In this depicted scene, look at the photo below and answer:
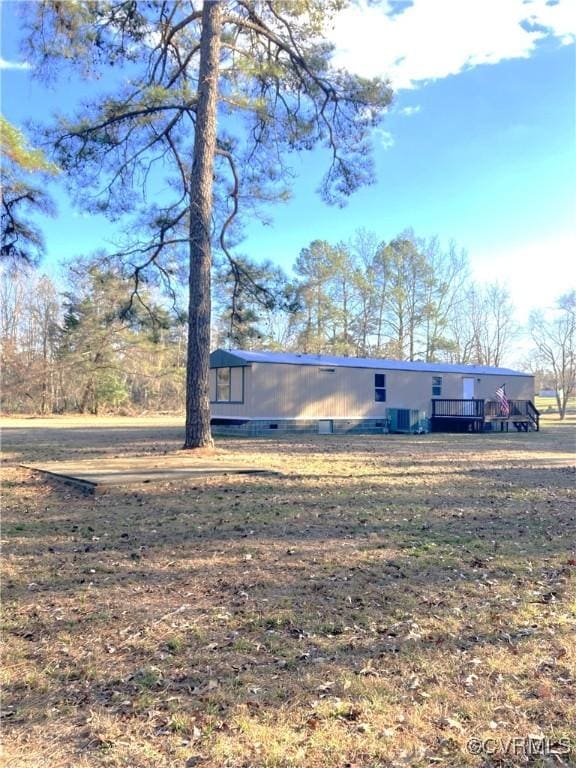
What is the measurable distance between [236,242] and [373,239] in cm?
2498

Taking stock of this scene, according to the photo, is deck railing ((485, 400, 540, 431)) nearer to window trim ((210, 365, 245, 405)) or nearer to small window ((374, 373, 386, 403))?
small window ((374, 373, 386, 403))

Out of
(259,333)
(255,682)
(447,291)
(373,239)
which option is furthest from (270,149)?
(447,291)

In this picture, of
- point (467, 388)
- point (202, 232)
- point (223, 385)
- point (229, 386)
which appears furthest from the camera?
point (467, 388)

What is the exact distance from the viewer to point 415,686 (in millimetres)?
2543

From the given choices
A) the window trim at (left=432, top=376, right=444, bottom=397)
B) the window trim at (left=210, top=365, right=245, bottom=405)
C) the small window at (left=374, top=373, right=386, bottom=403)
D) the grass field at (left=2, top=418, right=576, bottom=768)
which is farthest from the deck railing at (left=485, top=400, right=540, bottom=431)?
the grass field at (left=2, top=418, right=576, bottom=768)

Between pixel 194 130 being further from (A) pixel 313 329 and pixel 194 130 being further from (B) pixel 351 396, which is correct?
(A) pixel 313 329

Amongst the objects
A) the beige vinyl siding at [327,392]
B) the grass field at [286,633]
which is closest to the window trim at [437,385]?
the beige vinyl siding at [327,392]

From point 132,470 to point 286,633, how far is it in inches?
218

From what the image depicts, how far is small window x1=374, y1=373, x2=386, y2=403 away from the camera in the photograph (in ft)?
66.5

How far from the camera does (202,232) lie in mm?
10680

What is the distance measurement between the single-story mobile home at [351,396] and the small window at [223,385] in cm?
3

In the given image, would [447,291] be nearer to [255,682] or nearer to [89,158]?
[89,158]

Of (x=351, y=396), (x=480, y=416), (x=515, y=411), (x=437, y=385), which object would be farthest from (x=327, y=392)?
(x=515, y=411)

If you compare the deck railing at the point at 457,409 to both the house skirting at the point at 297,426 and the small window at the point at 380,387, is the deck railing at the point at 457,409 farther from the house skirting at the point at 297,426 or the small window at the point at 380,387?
the house skirting at the point at 297,426
